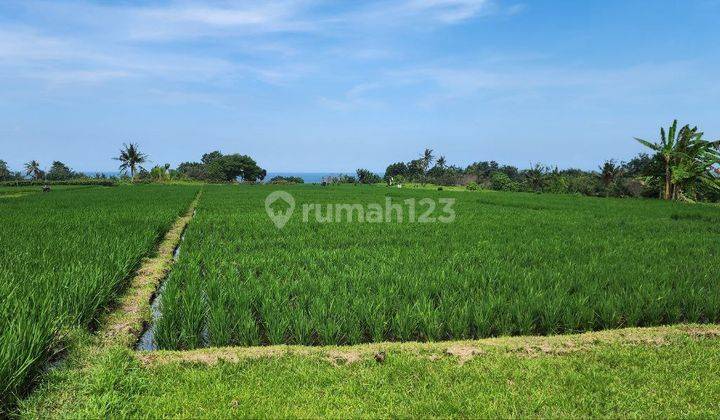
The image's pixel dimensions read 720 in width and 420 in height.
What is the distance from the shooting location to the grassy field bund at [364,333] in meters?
2.81

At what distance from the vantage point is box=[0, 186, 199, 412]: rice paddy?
287 cm

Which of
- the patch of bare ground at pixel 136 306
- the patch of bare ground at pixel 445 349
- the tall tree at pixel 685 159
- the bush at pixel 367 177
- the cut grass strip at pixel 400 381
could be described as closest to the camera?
the cut grass strip at pixel 400 381

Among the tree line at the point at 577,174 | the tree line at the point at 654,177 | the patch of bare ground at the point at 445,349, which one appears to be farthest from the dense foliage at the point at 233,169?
the patch of bare ground at the point at 445,349

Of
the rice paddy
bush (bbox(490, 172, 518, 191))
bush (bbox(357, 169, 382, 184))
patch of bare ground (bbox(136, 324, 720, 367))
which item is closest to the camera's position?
the rice paddy

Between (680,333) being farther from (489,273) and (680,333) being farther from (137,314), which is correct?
(137,314)

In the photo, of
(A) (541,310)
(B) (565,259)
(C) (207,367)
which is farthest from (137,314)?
(B) (565,259)

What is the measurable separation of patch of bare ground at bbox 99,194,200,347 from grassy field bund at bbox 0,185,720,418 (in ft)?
0.11

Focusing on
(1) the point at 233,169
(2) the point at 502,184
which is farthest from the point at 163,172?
(2) the point at 502,184

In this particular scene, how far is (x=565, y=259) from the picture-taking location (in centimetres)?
666

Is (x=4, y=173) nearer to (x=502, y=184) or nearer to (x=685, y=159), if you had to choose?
(x=502, y=184)

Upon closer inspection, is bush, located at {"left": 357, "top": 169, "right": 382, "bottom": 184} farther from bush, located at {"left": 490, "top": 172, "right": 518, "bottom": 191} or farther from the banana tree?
the banana tree

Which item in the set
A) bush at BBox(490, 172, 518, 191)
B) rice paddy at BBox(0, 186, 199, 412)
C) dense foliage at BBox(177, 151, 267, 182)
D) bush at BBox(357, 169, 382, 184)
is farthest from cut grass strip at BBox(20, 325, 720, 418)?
dense foliage at BBox(177, 151, 267, 182)

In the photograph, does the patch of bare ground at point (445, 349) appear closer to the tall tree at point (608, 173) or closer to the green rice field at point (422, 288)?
the green rice field at point (422, 288)

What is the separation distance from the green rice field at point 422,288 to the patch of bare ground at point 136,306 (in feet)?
1.19
